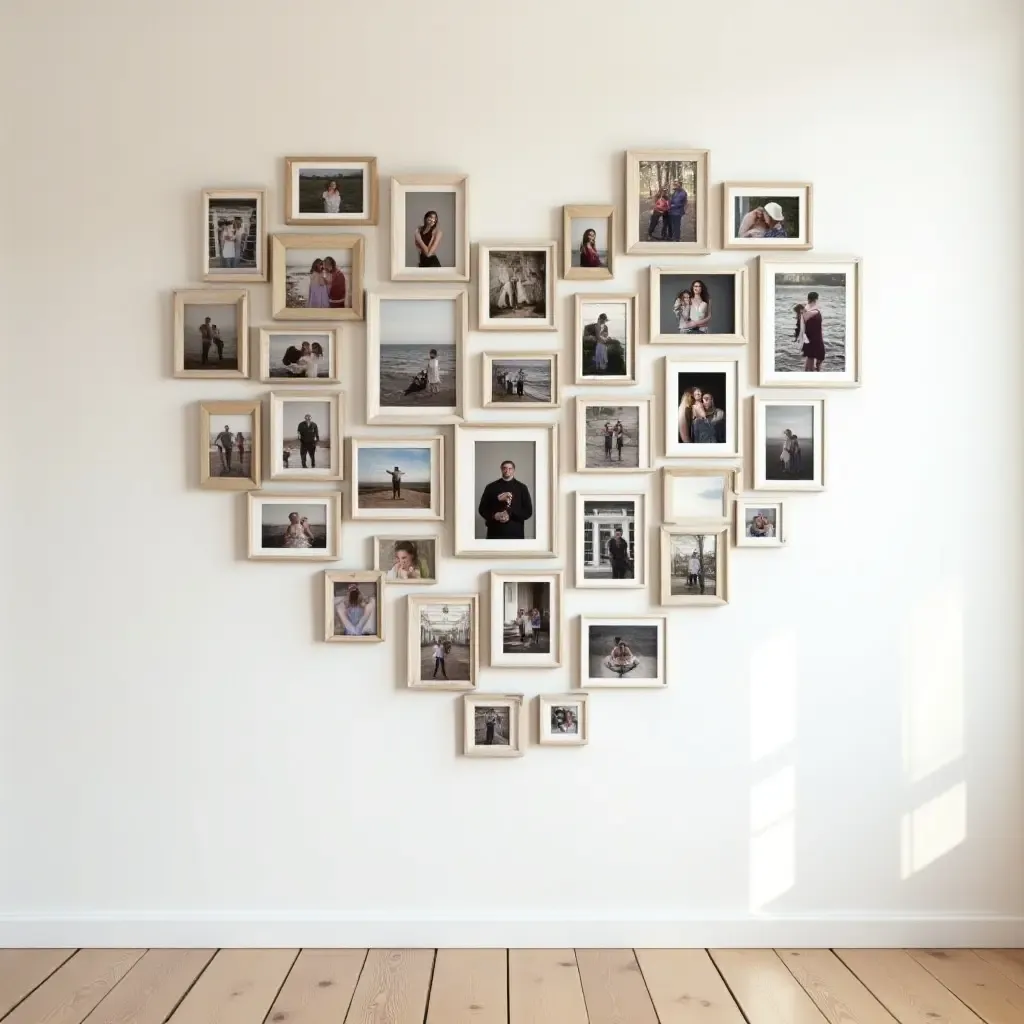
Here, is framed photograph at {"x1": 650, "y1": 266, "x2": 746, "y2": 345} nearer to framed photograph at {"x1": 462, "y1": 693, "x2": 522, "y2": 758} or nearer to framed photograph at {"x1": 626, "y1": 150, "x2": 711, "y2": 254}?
framed photograph at {"x1": 626, "y1": 150, "x2": 711, "y2": 254}

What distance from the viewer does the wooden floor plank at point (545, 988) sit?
2.27 metres

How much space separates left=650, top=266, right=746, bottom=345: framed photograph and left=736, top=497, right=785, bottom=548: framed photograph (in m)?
0.42

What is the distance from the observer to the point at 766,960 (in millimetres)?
2586

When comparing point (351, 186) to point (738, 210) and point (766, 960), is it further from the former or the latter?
point (766, 960)

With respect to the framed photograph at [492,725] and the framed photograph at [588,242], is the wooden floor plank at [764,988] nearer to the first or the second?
the framed photograph at [492,725]

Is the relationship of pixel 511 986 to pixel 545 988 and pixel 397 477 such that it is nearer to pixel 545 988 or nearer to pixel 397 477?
pixel 545 988

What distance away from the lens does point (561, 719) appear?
267cm

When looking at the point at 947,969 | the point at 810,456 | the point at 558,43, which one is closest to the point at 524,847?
the point at 947,969

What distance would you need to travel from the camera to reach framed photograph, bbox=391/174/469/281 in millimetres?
2641

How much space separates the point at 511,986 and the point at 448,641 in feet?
2.72

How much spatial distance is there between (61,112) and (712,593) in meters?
2.08

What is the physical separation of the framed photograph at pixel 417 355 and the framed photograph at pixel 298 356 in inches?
4.3

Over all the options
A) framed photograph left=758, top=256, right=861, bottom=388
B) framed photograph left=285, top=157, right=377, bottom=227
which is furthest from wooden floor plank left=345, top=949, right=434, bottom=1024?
framed photograph left=285, top=157, right=377, bottom=227

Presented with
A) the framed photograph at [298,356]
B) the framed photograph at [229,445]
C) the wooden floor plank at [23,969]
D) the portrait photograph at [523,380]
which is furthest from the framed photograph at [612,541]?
the wooden floor plank at [23,969]
